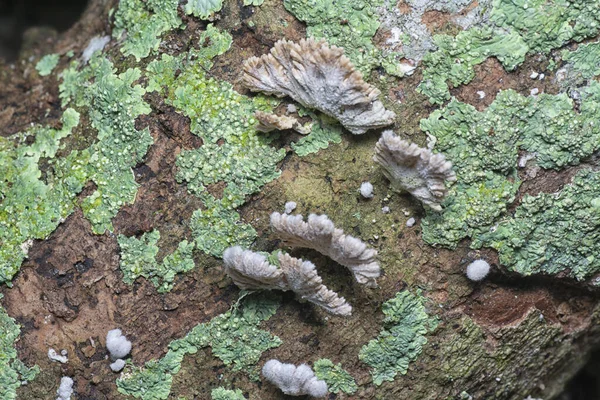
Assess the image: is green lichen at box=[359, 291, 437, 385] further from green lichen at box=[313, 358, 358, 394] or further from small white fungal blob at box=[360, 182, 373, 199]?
small white fungal blob at box=[360, 182, 373, 199]

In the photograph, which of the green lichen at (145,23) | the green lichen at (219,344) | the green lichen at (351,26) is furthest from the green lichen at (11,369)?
the green lichen at (351,26)

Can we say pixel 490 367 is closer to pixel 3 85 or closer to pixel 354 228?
pixel 354 228

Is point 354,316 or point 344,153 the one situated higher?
point 344,153

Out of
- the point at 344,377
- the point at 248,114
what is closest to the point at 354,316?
the point at 344,377

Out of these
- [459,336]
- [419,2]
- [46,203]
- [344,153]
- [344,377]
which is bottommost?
[344,377]

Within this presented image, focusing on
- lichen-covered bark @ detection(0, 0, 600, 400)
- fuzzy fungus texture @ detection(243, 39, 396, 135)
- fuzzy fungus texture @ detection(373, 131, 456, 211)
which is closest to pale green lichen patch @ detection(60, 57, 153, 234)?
lichen-covered bark @ detection(0, 0, 600, 400)

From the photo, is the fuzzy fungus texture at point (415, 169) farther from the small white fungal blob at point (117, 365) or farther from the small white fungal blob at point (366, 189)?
the small white fungal blob at point (117, 365)
